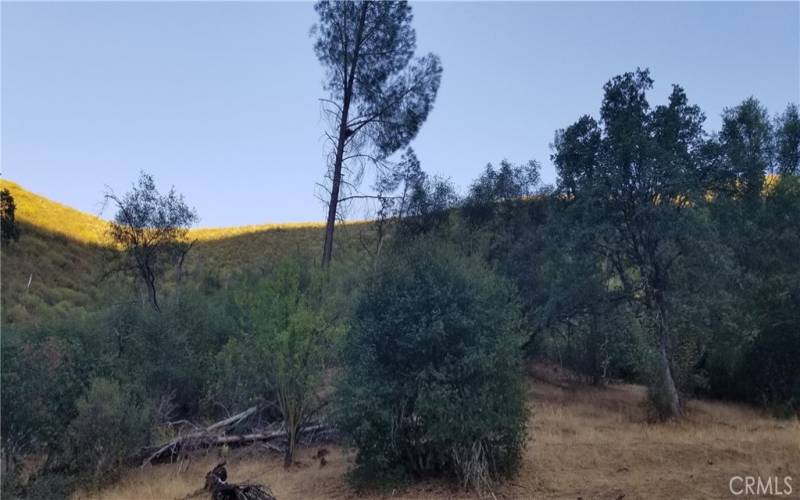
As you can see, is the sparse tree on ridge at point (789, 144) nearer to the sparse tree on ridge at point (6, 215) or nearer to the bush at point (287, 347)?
the bush at point (287, 347)

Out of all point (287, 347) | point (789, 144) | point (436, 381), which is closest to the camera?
point (436, 381)

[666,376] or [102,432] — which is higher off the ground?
[666,376]

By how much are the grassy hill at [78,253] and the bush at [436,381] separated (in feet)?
33.1

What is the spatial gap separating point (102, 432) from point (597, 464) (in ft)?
33.9

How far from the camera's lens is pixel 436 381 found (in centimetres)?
1147

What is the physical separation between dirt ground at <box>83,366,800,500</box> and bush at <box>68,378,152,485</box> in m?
0.59

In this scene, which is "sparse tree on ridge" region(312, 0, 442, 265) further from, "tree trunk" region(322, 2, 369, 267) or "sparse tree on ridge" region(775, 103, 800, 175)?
"sparse tree on ridge" region(775, 103, 800, 175)

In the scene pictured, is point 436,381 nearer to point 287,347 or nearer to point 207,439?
point 287,347

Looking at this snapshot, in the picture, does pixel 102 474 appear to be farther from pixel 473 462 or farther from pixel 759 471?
pixel 759 471

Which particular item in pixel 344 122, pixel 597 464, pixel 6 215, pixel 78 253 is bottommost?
pixel 597 464

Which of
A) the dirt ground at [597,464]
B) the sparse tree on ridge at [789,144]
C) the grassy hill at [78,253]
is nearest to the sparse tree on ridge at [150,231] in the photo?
the grassy hill at [78,253]

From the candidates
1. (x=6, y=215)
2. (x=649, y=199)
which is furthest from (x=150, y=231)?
(x=649, y=199)

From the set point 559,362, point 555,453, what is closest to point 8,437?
point 555,453

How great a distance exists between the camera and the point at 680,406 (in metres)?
17.6
